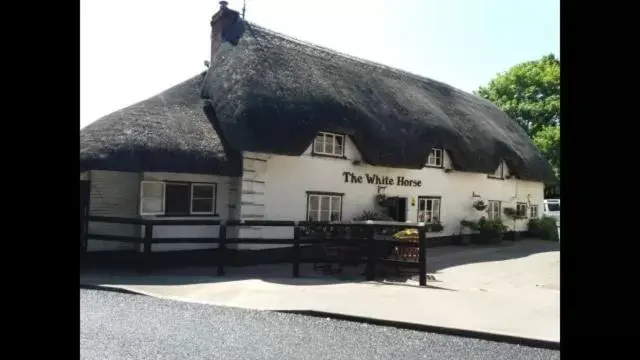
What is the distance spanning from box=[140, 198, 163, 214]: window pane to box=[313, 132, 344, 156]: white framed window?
4529 millimetres

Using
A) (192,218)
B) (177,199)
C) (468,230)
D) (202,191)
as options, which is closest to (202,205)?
(202,191)

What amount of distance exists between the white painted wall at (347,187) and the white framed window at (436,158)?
0.25 meters

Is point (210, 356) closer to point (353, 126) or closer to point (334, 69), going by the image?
point (353, 126)

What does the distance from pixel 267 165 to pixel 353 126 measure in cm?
288

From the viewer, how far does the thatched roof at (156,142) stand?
11383mm

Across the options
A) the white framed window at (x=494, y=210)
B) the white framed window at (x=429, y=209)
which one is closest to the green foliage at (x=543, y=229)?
the white framed window at (x=494, y=210)

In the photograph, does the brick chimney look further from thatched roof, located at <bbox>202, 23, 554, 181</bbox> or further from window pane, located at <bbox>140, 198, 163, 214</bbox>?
window pane, located at <bbox>140, 198, 163, 214</bbox>

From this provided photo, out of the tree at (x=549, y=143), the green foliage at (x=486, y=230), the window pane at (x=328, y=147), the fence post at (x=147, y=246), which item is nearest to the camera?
the fence post at (x=147, y=246)

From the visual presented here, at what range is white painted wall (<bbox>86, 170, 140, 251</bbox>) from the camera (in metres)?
12.0

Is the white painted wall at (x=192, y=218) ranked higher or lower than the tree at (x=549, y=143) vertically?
lower

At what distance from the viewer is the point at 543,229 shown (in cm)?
2311

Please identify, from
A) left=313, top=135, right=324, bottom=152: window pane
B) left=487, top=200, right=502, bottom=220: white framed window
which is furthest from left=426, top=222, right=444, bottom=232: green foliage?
left=313, top=135, right=324, bottom=152: window pane

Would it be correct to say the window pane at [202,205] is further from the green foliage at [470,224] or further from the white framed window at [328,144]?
the green foliage at [470,224]
